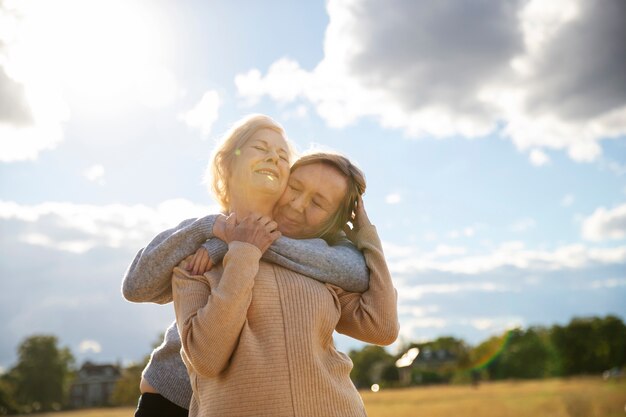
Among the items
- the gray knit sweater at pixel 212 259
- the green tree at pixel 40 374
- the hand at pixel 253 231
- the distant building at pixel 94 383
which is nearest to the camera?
the hand at pixel 253 231

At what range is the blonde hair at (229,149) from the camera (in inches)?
139

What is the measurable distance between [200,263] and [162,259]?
23 centimetres

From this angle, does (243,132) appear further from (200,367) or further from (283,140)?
(200,367)

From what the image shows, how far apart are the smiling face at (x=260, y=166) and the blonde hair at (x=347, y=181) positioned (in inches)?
5.5

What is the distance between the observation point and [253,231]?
3.15 m

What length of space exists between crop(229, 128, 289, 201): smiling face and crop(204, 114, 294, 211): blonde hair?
0.04 meters

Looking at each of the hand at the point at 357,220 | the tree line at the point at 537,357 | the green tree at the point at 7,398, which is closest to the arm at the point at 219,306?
the hand at the point at 357,220

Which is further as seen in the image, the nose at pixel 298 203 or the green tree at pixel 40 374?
the green tree at pixel 40 374

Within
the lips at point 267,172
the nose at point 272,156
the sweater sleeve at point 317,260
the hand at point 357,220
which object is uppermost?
the nose at point 272,156

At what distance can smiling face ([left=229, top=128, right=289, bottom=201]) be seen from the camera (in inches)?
134

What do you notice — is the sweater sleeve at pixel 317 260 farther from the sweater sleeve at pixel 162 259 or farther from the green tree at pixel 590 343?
the green tree at pixel 590 343

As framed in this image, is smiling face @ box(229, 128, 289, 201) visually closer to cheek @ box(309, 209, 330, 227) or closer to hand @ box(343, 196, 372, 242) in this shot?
cheek @ box(309, 209, 330, 227)

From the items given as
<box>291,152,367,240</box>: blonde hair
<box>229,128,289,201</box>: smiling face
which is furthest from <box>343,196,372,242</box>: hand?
<box>229,128,289,201</box>: smiling face

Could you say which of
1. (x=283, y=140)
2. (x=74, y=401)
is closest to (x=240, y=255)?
(x=283, y=140)
